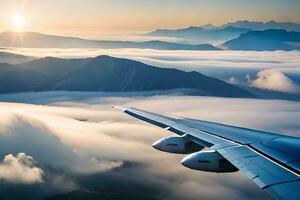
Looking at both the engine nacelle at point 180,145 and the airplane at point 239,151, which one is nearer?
the airplane at point 239,151

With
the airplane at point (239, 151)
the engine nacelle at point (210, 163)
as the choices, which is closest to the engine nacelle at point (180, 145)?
the airplane at point (239, 151)

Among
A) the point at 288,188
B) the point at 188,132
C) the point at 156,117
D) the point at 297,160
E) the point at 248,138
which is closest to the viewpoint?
the point at 288,188

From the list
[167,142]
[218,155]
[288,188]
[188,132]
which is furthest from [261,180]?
[167,142]

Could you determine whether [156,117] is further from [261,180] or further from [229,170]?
[261,180]

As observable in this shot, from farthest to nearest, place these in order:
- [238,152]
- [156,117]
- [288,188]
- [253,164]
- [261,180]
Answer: [156,117]
[238,152]
[253,164]
[261,180]
[288,188]

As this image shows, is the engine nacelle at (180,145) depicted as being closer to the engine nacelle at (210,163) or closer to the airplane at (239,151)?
the airplane at (239,151)

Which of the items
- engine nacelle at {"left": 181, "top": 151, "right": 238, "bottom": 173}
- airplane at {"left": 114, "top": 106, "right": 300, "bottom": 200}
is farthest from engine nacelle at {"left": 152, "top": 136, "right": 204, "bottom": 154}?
engine nacelle at {"left": 181, "top": 151, "right": 238, "bottom": 173}

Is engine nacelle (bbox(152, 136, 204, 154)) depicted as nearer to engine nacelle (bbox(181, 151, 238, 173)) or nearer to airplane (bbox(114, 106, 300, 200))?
airplane (bbox(114, 106, 300, 200))

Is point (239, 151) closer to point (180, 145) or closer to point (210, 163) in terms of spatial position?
point (210, 163)
